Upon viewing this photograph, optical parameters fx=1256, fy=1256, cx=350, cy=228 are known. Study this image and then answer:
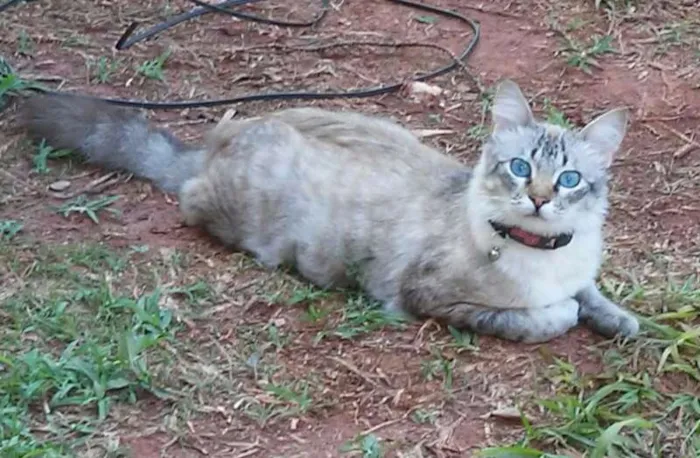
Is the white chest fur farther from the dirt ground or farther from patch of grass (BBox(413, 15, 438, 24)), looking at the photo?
patch of grass (BBox(413, 15, 438, 24))

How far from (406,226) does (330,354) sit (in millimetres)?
586

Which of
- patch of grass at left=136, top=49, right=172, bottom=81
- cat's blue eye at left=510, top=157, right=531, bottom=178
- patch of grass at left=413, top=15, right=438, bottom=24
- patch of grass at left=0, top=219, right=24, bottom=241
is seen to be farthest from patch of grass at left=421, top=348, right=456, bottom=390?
patch of grass at left=413, top=15, right=438, bottom=24

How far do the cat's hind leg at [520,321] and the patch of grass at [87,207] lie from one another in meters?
1.53

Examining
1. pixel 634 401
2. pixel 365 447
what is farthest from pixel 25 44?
pixel 634 401

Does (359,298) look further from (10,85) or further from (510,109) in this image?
(10,85)

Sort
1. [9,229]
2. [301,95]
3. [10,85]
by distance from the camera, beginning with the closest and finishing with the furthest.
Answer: [9,229], [10,85], [301,95]

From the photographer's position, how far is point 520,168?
405 cm

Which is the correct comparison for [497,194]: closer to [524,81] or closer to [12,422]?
[12,422]

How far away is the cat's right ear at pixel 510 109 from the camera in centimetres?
418

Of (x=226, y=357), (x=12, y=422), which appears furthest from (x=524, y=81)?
(x=12, y=422)

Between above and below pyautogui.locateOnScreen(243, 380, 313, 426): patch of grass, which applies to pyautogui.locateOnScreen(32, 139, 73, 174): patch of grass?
below

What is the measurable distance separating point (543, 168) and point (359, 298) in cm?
84

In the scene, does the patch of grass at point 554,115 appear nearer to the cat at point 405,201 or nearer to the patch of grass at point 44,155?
the cat at point 405,201

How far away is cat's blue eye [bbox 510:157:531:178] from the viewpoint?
159 inches
